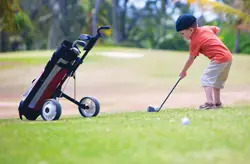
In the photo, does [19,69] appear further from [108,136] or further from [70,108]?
[108,136]

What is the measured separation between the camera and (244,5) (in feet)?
77.6

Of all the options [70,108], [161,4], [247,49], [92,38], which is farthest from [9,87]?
[161,4]

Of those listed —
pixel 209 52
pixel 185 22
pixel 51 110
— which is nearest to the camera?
pixel 51 110

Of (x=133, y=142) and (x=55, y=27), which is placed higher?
(x=133, y=142)

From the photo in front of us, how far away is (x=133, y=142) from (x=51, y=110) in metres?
3.05

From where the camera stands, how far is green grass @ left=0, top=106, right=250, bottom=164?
403 centimetres

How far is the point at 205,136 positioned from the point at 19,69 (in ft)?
55.7

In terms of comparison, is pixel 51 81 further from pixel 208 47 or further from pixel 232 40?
pixel 232 40

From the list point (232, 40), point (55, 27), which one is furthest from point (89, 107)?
point (55, 27)

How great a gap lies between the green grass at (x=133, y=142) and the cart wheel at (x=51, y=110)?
1.19 meters

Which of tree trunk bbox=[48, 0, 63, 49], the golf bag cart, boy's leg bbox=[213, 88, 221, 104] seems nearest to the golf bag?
the golf bag cart

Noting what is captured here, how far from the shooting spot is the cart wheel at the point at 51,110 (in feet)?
24.2

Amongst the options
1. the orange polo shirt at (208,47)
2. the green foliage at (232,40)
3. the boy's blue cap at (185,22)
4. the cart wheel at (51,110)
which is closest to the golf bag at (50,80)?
the cart wheel at (51,110)

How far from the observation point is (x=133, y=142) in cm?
463
